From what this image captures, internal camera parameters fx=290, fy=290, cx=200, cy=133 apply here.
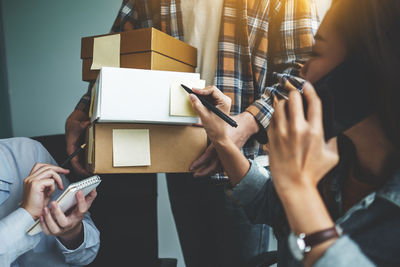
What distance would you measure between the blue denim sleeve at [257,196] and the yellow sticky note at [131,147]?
0.25 metres

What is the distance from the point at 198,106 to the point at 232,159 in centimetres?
17

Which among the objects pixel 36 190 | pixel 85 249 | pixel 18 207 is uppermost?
pixel 36 190

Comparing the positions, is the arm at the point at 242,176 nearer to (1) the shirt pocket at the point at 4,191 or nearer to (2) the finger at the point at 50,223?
(2) the finger at the point at 50,223

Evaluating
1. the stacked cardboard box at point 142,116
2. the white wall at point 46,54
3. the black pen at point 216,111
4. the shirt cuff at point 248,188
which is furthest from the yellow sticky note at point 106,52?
the white wall at point 46,54

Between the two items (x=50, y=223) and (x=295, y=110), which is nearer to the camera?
(x=295, y=110)

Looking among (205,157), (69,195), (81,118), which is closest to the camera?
(69,195)

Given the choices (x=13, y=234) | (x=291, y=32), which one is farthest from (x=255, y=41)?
(x=13, y=234)

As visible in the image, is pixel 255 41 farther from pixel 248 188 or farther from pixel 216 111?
pixel 248 188

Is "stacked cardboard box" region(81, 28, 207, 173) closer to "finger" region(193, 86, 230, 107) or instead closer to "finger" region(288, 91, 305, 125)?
"finger" region(193, 86, 230, 107)

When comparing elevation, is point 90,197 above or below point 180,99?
below

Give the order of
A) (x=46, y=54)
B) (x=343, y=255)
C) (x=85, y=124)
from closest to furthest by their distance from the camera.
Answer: (x=343, y=255), (x=85, y=124), (x=46, y=54)

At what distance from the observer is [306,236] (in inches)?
16.1

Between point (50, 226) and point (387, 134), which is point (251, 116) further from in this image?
point (50, 226)

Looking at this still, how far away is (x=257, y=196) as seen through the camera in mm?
772
